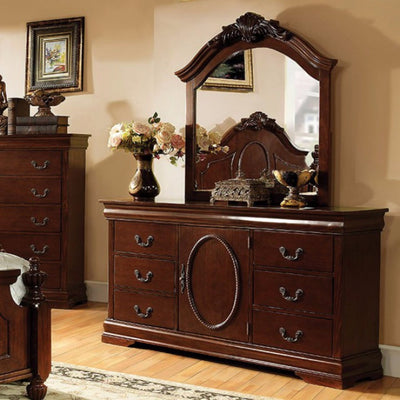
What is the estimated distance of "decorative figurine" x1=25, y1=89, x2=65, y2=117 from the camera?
16.6 feet

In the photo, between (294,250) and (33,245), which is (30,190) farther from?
(294,250)

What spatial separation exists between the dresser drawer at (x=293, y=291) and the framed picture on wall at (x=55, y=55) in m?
2.32

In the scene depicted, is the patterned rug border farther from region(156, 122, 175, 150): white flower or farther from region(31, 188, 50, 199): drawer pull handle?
region(31, 188, 50, 199): drawer pull handle

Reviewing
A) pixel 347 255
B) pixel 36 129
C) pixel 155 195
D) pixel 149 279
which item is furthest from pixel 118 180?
pixel 347 255

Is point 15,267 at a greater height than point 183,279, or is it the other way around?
point 15,267

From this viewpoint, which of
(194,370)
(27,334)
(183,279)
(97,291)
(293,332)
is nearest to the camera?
(27,334)

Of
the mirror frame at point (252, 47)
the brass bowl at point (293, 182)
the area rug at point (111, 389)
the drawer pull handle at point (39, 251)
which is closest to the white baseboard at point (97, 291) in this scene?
the drawer pull handle at point (39, 251)

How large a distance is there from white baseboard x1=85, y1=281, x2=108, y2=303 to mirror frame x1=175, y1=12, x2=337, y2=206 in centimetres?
126

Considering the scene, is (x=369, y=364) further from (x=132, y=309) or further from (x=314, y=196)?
(x=132, y=309)

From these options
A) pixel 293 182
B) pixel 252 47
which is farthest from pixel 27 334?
pixel 252 47

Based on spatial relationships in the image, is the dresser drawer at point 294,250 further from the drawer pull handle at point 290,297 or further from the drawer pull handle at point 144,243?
the drawer pull handle at point 144,243

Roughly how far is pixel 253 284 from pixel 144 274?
2.23ft

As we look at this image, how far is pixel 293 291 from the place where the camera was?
3535 mm

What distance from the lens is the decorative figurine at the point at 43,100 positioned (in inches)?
199
